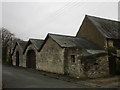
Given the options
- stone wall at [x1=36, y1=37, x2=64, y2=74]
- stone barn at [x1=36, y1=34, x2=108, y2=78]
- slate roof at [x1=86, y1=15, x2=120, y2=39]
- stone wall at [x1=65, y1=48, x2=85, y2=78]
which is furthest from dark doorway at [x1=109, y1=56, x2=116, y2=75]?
slate roof at [x1=86, y1=15, x2=120, y2=39]

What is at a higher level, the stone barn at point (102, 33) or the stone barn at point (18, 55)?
the stone barn at point (102, 33)

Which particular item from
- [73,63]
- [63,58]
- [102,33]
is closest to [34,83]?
[73,63]

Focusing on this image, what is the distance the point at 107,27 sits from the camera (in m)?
28.2

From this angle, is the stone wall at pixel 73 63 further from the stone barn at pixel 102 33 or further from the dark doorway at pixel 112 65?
the stone barn at pixel 102 33

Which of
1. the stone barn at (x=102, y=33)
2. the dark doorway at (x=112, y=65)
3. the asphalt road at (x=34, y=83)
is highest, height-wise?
the stone barn at (x=102, y=33)

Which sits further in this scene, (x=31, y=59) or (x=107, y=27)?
(x=31, y=59)

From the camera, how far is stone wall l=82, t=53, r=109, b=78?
18.1 m

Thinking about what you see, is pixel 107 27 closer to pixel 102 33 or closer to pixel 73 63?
pixel 102 33

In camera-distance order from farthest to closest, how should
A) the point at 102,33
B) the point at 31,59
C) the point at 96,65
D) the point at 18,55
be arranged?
1. the point at 18,55
2. the point at 31,59
3. the point at 102,33
4. the point at 96,65

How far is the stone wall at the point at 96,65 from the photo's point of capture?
59.3 ft

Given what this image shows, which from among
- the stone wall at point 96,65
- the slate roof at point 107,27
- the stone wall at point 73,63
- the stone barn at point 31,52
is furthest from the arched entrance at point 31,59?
the stone wall at point 96,65

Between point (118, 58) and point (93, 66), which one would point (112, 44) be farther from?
point (93, 66)

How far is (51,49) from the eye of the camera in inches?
914

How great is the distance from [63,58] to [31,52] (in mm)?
9683
